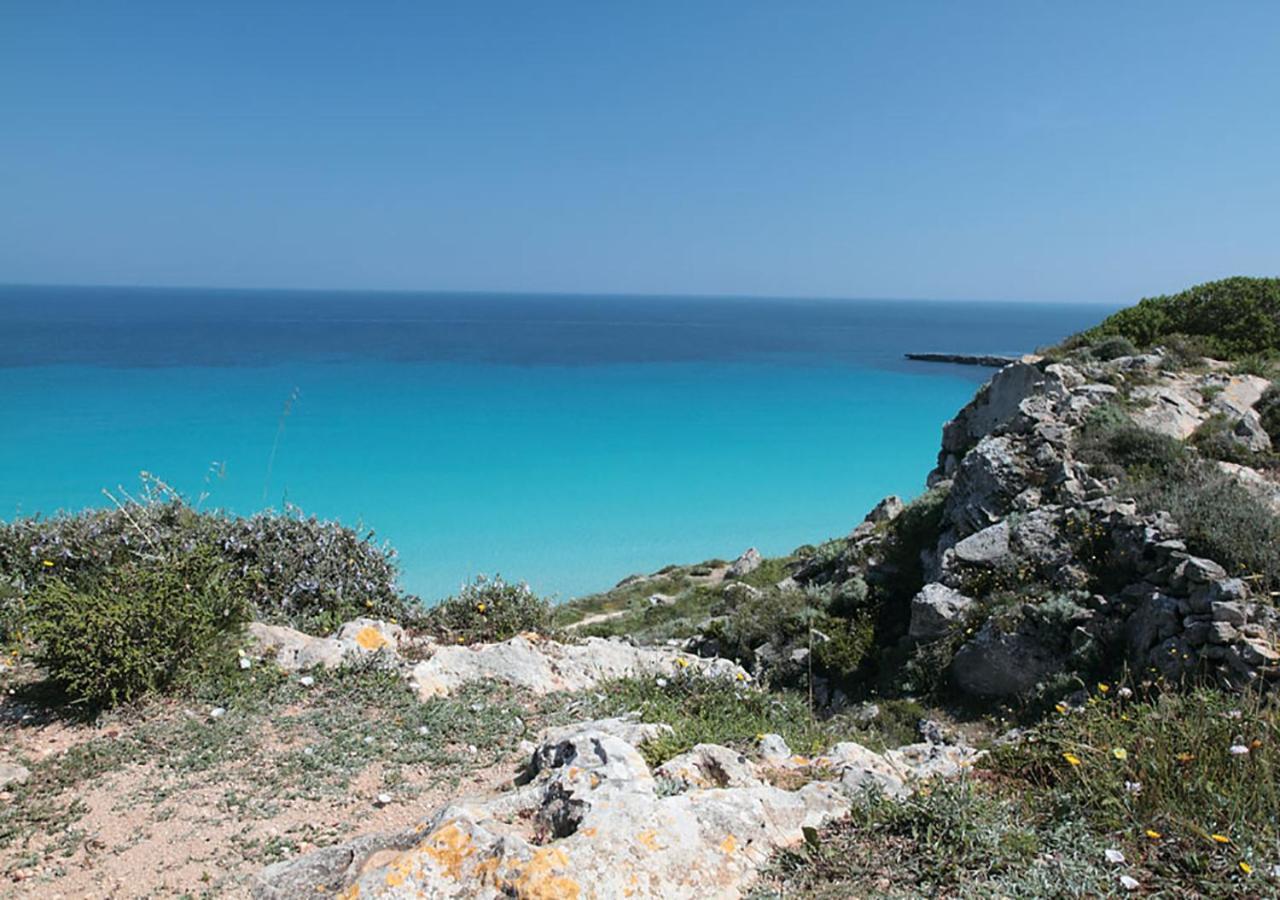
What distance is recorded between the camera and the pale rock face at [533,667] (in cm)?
847

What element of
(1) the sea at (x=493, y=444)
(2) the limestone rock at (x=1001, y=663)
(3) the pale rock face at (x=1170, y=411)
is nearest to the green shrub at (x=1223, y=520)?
(2) the limestone rock at (x=1001, y=663)

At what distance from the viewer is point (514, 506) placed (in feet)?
126

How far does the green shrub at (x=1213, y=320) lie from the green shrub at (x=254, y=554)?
21.8 metres

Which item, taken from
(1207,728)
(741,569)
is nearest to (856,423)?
(741,569)

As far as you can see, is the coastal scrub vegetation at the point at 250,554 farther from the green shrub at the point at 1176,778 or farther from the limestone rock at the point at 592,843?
the green shrub at the point at 1176,778

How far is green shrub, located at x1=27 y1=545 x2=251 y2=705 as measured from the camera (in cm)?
716

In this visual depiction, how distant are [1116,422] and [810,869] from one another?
580 inches

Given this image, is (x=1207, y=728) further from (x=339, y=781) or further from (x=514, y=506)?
(x=514, y=506)

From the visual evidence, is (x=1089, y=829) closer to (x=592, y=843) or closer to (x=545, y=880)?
(x=592, y=843)

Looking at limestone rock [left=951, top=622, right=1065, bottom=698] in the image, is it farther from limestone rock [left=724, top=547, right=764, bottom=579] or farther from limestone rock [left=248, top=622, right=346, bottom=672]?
limestone rock [left=724, top=547, right=764, bottom=579]

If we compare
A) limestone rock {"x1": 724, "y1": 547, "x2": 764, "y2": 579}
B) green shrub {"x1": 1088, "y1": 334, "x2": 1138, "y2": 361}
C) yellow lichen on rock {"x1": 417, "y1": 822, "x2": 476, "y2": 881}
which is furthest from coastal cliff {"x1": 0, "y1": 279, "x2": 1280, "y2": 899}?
limestone rock {"x1": 724, "y1": 547, "x2": 764, "y2": 579}

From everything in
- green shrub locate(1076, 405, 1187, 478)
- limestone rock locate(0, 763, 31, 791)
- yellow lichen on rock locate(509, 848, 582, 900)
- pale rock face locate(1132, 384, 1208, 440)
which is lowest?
limestone rock locate(0, 763, 31, 791)

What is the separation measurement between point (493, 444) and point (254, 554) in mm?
38598

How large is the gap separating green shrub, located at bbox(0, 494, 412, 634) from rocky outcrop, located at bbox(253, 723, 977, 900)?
6.37 meters
